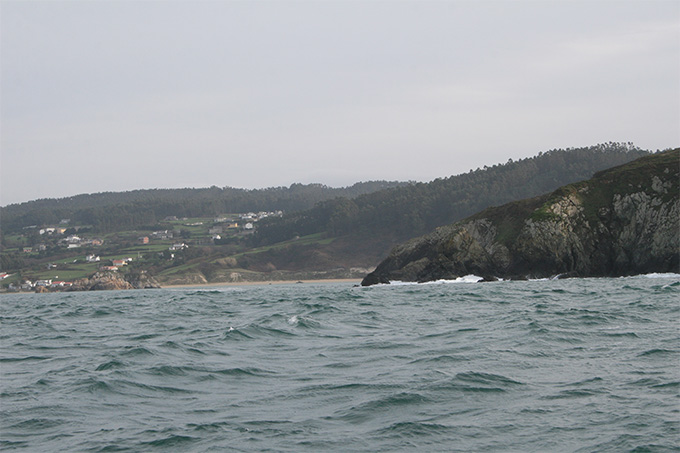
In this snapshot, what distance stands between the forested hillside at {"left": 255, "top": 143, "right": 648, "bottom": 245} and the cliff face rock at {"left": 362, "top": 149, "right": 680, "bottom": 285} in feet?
290

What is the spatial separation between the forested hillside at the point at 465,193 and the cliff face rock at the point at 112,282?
5815 centimetres

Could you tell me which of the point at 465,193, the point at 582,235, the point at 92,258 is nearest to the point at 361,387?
the point at 582,235

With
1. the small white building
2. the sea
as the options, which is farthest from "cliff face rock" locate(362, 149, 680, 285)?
the small white building

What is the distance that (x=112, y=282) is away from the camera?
5369 inches

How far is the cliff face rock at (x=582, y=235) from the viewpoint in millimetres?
62219

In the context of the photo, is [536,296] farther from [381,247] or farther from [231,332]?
[381,247]

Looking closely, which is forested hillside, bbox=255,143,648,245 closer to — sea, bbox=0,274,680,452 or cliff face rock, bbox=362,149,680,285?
cliff face rock, bbox=362,149,680,285

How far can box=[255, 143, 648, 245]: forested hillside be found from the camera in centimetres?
16612

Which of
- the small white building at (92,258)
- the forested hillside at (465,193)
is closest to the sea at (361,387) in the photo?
the forested hillside at (465,193)

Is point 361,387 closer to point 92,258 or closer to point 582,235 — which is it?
point 582,235

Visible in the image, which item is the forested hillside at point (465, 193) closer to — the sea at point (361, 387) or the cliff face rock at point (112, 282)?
the cliff face rock at point (112, 282)

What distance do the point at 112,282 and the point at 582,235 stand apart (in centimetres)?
9979

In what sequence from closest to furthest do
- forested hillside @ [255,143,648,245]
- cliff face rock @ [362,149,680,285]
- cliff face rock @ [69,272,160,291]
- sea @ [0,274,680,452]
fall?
sea @ [0,274,680,452] < cliff face rock @ [362,149,680,285] < cliff face rock @ [69,272,160,291] < forested hillside @ [255,143,648,245]

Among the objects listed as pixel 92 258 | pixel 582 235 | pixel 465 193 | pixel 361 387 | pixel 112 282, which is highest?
pixel 465 193
